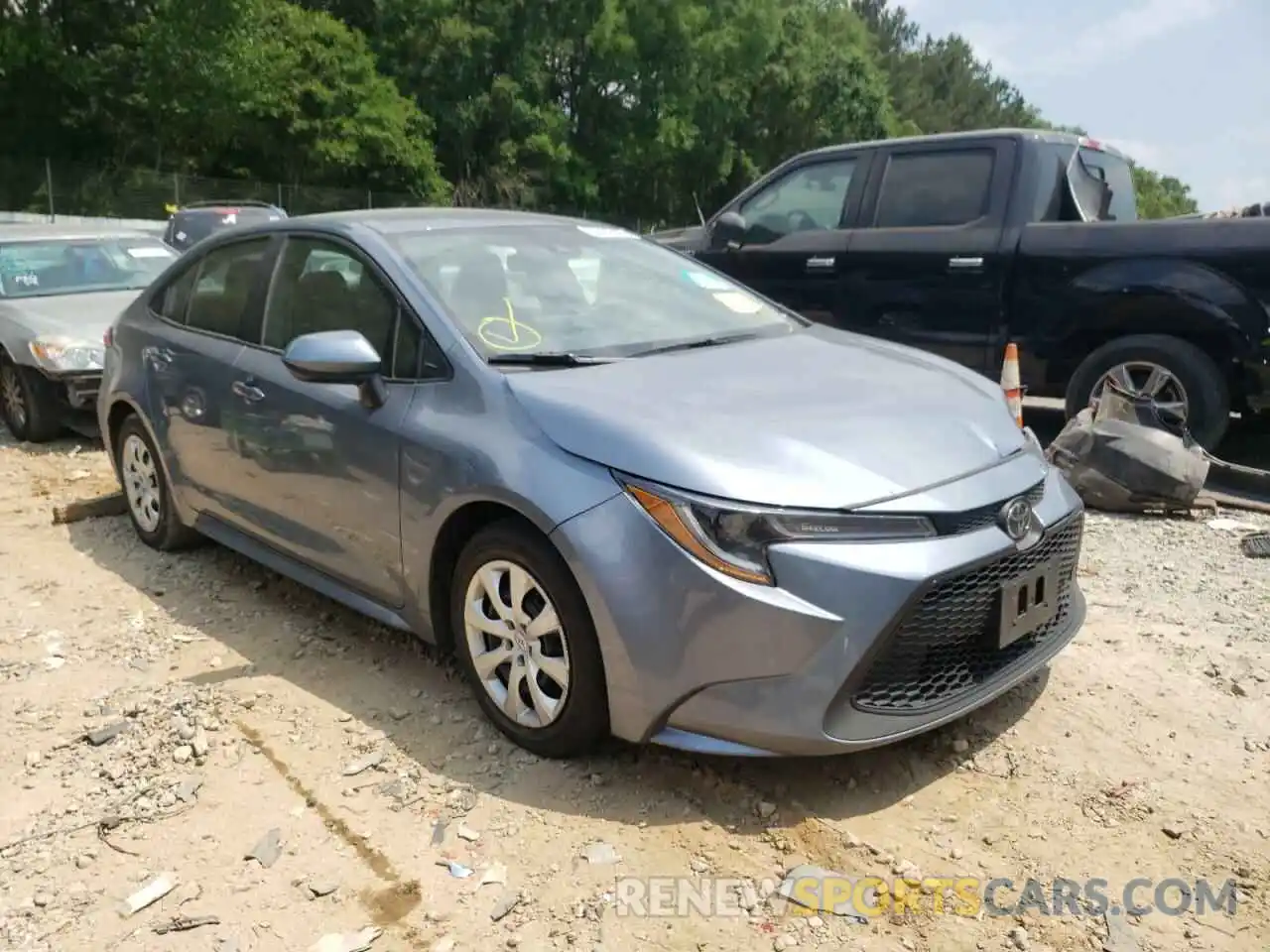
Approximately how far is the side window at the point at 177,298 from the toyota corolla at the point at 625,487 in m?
0.54

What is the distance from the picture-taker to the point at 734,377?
3.32 metres

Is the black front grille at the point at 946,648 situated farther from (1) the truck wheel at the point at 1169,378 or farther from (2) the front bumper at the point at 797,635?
(1) the truck wheel at the point at 1169,378

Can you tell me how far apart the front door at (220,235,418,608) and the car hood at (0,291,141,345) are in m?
3.75

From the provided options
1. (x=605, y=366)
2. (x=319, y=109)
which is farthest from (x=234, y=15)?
(x=605, y=366)

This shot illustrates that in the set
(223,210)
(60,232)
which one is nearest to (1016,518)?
(60,232)

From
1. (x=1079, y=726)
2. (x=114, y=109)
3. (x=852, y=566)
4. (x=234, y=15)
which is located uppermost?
(x=234, y=15)

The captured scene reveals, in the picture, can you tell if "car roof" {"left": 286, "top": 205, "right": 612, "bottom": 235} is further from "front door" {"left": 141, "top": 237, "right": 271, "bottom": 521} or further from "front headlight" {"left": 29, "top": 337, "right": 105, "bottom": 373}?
"front headlight" {"left": 29, "top": 337, "right": 105, "bottom": 373}

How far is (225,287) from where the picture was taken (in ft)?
14.9

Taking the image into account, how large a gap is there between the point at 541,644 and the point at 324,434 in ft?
3.88

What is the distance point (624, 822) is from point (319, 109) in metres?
33.3

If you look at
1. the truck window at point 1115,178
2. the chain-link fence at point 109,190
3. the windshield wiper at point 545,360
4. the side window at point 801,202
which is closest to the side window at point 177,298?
the windshield wiper at point 545,360

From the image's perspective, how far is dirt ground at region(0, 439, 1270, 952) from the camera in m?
2.55

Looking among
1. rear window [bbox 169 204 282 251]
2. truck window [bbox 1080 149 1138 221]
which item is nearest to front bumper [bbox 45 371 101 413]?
truck window [bbox 1080 149 1138 221]

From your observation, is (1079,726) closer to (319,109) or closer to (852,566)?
(852,566)
